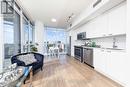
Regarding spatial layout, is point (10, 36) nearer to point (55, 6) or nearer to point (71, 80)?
point (55, 6)

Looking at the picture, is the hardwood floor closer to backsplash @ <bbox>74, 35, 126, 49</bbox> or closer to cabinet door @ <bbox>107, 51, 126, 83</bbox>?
cabinet door @ <bbox>107, 51, 126, 83</bbox>

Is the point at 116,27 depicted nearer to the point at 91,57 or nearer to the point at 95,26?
the point at 95,26

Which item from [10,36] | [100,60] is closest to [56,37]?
[10,36]

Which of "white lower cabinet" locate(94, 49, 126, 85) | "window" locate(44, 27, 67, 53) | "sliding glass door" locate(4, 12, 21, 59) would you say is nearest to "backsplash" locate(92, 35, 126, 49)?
"white lower cabinet" locate(94, 49, 126, 85)

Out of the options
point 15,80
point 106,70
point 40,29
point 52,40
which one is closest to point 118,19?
point 106,70

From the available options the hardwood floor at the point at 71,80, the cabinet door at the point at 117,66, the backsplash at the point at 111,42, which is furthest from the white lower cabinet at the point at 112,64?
the backsplash at the point at 111,42

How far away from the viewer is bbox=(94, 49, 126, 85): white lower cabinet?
2488mm

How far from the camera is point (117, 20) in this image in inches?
119

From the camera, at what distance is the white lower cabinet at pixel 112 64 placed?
98.0 inches

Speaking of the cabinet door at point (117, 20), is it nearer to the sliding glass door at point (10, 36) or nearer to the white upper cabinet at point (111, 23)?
the white upper cabinet at point (111, 23)

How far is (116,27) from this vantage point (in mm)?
3055

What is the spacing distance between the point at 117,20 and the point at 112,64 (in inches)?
58.0

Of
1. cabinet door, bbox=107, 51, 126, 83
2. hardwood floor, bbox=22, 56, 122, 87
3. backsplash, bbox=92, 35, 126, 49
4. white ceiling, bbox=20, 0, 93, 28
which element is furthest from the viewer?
white ceiling, bbox=20, 0, 93, 28

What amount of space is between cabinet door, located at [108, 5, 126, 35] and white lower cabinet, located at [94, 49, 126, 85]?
723 mm
